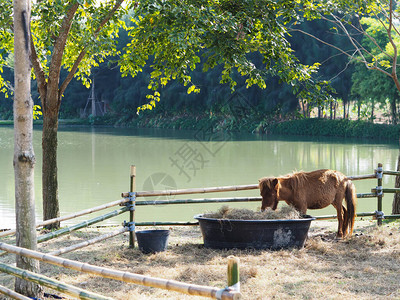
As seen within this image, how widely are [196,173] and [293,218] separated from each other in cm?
1208

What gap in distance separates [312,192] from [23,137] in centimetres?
379

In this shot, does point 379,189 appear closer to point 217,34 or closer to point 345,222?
point 345,222

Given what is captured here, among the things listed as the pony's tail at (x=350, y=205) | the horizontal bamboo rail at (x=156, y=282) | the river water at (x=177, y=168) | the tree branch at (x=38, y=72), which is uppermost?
the tree branch at (x=38, y=72)

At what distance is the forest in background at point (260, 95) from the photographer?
3722 cm

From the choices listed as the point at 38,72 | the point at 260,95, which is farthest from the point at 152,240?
the point at 260,95

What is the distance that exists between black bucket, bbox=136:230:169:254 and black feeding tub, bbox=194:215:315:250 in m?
0.54

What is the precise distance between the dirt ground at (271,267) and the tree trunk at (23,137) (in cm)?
66

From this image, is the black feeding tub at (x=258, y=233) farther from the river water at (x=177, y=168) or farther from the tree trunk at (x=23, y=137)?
the river water at (x=177, y=168)

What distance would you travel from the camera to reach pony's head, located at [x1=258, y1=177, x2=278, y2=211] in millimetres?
6434

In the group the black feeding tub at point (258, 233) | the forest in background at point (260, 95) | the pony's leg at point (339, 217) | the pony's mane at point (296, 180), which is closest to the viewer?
the black feeding tub at point (258, 233)

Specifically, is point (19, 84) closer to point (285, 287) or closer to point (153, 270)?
point (153, 270)

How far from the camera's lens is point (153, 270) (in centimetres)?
554

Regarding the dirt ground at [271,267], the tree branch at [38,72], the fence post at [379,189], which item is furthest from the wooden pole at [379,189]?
the tree branch at [38,72]

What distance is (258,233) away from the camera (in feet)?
20.2
